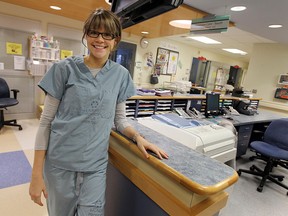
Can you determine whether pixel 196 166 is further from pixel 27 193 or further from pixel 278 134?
pixel 278 134

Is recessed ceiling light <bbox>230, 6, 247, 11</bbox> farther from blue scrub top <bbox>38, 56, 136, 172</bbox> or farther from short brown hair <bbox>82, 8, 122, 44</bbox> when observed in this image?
blue scrub top <bbox>38, 56, 136, 172</bbox>

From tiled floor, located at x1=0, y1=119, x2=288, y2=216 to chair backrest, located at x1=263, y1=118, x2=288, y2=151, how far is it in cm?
62

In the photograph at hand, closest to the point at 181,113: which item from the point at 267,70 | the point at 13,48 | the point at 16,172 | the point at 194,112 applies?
the point at 194,112

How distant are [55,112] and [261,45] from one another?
5.87m

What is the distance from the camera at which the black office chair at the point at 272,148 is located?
2561 millimetres

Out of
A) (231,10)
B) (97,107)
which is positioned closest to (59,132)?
(97,107)

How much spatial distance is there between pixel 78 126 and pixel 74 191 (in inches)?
12.6

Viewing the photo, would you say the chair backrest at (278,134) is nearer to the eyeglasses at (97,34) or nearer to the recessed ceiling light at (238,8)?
the recessed ceiling light at (238,8)

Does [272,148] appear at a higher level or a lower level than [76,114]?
lower

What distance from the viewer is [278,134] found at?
112 inches

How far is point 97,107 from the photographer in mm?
881

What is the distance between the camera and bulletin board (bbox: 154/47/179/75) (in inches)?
234

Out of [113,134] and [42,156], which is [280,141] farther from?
[42,156]

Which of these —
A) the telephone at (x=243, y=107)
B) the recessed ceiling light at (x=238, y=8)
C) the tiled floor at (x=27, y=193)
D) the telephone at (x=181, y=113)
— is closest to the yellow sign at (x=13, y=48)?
the tiled floor at (x=27, y=193)
